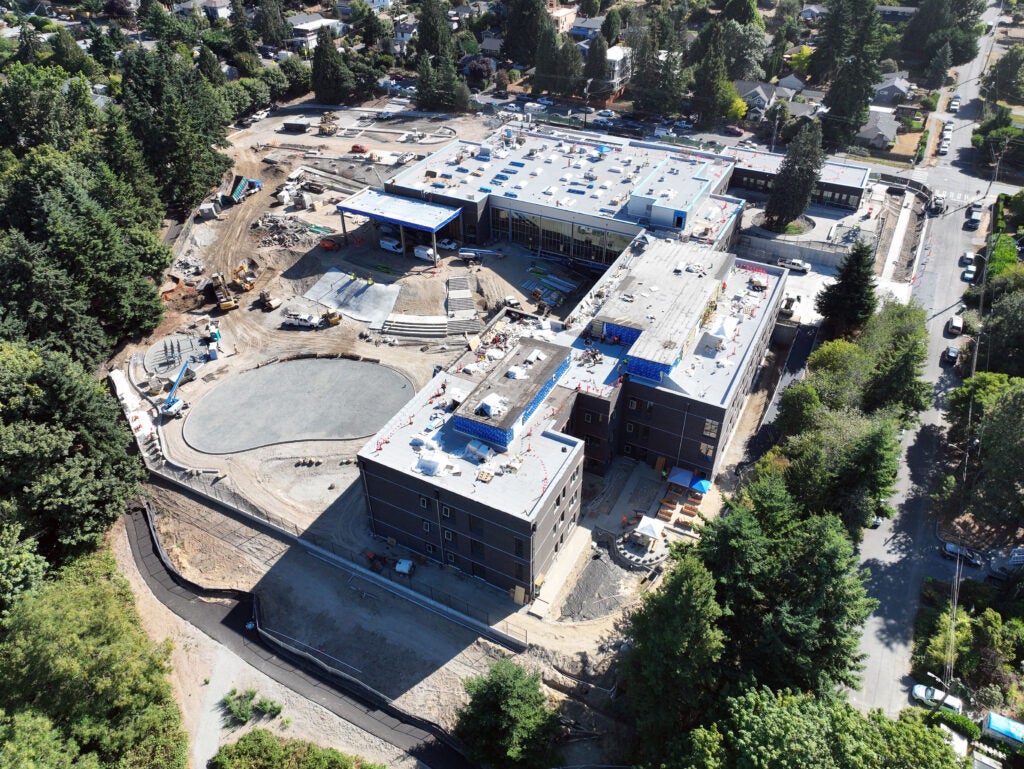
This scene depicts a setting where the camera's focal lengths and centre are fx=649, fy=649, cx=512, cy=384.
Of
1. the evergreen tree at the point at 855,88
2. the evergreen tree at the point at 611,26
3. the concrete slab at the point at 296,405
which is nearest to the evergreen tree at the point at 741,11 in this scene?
the evergreen tree at the point at 611,26

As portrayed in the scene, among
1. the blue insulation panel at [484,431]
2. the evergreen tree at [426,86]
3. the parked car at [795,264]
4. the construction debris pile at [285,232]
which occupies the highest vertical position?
the evergreen tree at [426,86]

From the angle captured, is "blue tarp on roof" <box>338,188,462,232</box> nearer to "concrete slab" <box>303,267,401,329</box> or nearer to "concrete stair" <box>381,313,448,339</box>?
"concrete slab" <box>303,267,401,329</box>

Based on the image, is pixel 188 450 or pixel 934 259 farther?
pixel 934 259

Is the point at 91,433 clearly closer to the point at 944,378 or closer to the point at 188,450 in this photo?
the point at 188,450

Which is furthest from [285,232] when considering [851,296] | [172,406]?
[851,296]

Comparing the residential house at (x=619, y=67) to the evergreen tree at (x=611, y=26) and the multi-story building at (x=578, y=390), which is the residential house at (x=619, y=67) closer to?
the evergreen tree at (x=611, y=26)

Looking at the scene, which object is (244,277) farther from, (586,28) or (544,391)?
(586,28)

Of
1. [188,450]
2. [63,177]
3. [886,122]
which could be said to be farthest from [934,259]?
[63,177]
